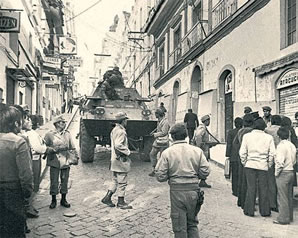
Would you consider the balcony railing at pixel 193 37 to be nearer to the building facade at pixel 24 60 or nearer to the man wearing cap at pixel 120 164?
the building facade at pixel 24 60

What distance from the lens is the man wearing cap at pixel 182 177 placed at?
3.38 meters

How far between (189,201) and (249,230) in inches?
61.6

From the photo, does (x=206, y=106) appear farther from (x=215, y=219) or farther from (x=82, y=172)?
(x=215, y=219)

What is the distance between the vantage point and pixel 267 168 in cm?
516

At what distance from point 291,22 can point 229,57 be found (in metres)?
3.65

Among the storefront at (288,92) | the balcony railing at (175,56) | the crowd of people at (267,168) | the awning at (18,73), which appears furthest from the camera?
the balcony railing at (175,56)

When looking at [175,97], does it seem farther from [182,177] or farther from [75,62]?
[182,177]

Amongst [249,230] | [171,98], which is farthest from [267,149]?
[171,98]

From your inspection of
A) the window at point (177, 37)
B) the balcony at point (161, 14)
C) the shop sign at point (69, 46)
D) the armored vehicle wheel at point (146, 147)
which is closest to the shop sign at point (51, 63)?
the shop sign at point (69, 46)

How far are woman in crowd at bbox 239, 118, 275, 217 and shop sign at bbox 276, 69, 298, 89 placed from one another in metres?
3.37

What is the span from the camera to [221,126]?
1305cm

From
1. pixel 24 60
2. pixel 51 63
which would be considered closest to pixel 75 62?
pixel 51 63

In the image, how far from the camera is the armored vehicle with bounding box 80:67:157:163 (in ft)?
28.3

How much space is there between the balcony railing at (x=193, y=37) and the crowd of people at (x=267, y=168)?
10.4m
